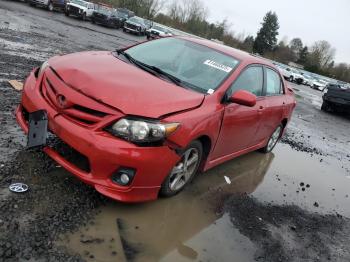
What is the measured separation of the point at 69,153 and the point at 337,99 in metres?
15.6

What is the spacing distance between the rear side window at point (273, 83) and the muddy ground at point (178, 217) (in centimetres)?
124

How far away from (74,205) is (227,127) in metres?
2.03

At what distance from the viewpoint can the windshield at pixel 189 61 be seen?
15.6ft

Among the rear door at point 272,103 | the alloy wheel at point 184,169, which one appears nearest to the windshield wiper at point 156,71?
the alloy wheel at point 184,169

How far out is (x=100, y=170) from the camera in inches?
142

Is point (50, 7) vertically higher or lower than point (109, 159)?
lower

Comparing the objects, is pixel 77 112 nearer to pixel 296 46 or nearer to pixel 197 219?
pixel 197 219

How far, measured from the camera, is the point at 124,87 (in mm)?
3943

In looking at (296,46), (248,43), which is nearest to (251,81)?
(248,43)

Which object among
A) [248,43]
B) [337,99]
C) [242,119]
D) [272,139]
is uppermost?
[242,119]

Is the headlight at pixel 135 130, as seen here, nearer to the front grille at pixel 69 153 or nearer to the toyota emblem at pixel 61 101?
the front grille at pixel 69 153

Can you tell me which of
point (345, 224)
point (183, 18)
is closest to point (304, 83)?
point (345, 224)

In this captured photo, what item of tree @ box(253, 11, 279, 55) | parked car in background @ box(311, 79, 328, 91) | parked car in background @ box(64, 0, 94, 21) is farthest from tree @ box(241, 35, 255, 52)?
parked car in background @ box(64, 0, 94, 21)

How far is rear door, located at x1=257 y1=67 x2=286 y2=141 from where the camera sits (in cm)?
616
